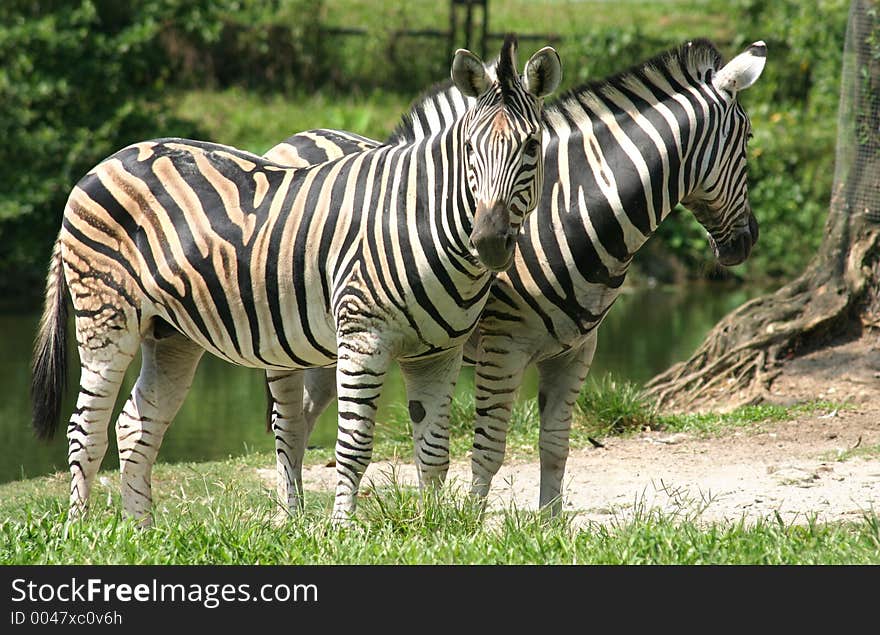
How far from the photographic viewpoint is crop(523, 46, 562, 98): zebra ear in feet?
16.3

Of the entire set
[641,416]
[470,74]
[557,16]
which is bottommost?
[641,416]

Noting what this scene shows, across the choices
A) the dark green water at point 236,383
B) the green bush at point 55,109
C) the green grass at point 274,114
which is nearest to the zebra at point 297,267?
the dark green water at point 236,383

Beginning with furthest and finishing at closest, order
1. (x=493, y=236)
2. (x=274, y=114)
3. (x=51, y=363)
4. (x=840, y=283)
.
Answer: (x=274, y=114), (x=840, y=283), (x=51, y=363), (x=493, y=236)

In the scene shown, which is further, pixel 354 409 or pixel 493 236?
pixel 354 409

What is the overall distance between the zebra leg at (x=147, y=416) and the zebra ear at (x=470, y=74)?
220 cm

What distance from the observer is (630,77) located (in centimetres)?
601

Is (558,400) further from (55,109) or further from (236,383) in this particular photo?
(55,109)

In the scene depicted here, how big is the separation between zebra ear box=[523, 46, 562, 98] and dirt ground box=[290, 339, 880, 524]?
2.13 meters

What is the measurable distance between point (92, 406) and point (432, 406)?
1783 mm

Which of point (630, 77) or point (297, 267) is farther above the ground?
point (630, 77)

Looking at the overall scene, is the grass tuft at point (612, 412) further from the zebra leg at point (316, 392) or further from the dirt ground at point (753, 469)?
the zebra leg at point (316, 392)

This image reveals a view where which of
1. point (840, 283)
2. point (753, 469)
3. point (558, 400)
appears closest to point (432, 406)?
point (558, 400)

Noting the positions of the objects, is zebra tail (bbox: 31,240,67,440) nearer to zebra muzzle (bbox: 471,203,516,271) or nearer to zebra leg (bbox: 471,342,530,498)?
zebra leg (bbox: 471,342,530,498)
